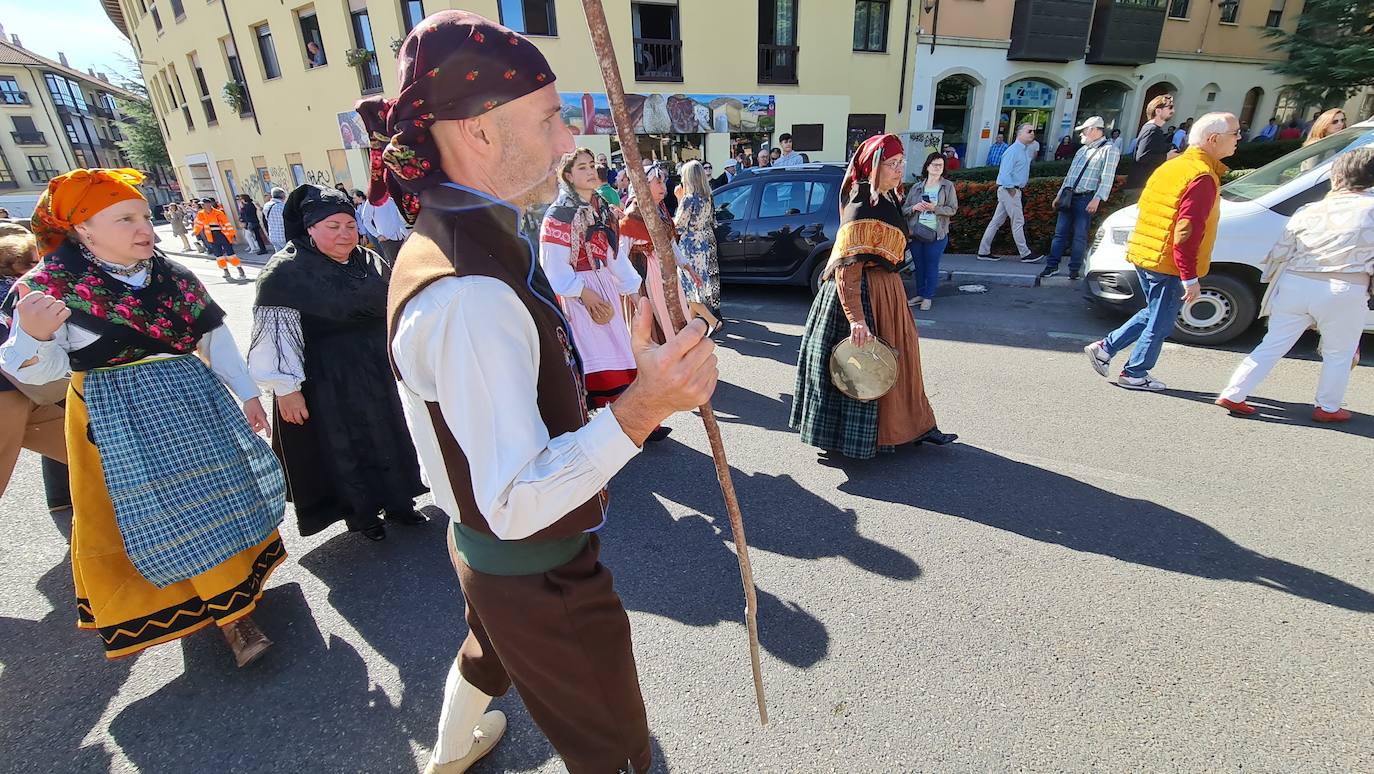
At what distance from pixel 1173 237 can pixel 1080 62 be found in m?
19.0

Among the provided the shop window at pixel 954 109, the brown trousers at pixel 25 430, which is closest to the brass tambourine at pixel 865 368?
the brown trousers at pixel 25 430

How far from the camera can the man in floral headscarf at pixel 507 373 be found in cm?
104

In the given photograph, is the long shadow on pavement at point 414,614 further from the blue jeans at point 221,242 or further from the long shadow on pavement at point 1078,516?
the blue jeans at point 221,242

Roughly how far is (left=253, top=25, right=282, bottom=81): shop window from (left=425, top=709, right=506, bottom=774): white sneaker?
864 inches

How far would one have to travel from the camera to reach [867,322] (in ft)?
11.7

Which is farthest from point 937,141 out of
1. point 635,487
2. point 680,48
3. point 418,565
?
point 418,565

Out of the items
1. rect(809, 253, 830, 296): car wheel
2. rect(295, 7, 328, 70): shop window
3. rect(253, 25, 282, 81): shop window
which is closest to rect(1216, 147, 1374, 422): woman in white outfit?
rect(809, 253, 830, 296): car wheel

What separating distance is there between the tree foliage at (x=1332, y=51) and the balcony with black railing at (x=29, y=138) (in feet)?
224

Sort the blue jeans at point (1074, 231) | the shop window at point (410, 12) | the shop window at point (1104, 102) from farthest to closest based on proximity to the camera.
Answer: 1. the shop window at point (1104, 102)
2. the shop window at point (410, 12)
3. the blue jeans at point (1074, 231)

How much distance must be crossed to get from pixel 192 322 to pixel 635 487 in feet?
7.50

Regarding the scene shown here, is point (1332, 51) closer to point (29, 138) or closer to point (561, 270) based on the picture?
point (561, 270)

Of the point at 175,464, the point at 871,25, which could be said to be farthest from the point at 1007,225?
the point at 871,25

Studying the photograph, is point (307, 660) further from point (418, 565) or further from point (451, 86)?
point (451, 86)

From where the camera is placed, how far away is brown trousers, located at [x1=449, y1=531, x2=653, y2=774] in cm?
135
